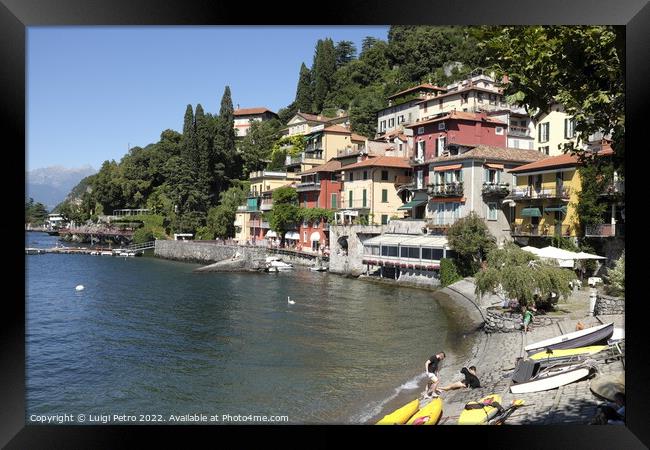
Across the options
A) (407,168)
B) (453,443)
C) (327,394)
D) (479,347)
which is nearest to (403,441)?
(453,443)

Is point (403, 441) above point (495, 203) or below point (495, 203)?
below

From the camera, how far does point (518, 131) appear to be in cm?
2283

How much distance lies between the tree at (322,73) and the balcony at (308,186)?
435cm

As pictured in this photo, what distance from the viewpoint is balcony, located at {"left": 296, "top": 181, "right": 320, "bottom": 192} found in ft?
98.9

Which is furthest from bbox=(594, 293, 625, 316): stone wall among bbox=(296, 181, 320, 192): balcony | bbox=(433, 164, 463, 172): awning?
bbox=(296, 181, 320, 192): balcony

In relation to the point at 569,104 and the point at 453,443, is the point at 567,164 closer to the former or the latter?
the point at 569,104

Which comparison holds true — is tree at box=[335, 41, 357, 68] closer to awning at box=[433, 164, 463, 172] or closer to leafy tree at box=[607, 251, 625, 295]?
awning at box=[433, 164, 463, 172]

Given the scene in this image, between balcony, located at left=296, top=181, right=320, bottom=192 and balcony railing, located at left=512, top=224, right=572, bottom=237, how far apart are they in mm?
15858

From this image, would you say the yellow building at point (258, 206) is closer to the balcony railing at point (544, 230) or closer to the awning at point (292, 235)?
the awning at point (292, 235)

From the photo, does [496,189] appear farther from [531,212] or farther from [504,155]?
[531,212]

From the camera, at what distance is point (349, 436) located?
4.19 metres
